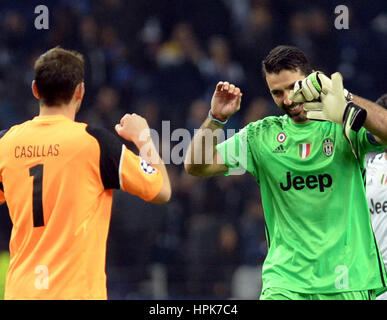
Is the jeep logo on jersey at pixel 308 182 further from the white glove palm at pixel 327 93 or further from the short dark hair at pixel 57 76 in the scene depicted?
the short dark hair at pixel 57 76

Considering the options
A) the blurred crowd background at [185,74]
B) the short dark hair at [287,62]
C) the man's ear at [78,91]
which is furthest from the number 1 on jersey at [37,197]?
the blurred crowd background at [185,74]

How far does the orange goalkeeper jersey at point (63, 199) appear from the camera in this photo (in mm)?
3971

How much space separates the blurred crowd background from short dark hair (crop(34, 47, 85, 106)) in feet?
18.3

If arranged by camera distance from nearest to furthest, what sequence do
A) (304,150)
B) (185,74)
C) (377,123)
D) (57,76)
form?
(57,76) → (377,123) → (304,150) → (185,74)

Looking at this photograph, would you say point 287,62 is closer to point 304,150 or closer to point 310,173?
point 304,150

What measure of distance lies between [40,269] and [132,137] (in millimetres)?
781

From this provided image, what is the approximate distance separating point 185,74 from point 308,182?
711 cm

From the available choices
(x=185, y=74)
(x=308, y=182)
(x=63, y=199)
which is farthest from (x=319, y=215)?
(x=185, y=74)

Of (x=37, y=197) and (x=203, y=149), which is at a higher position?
(x=203, y=149)

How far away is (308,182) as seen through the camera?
4820 mm

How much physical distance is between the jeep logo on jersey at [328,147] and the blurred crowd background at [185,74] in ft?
16.2

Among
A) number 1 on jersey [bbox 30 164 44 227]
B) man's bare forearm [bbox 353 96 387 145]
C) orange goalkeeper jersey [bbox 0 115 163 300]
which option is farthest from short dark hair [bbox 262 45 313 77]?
number 1 on jersey [bbox 30 164 44 227]

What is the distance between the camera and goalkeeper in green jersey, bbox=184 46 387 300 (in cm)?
459

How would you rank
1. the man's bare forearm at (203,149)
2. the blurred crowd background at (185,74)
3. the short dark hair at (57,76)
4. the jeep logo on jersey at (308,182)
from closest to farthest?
the short dark hair at (57,76) < the jeep logo on jersey at (308,182) < the man's bare forearm at (203,149) < the blurred crowd background at (185,74)
